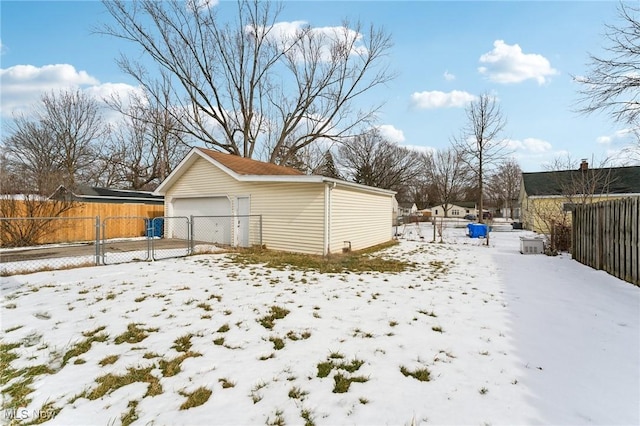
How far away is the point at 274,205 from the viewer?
11406 mm

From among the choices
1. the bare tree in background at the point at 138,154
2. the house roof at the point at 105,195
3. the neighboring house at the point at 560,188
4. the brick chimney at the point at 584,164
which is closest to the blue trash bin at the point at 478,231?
the neighboring house at the point at 560,188

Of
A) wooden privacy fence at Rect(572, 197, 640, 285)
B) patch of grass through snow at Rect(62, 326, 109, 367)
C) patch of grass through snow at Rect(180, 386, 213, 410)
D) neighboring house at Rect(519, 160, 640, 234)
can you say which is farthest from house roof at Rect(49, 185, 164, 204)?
neighboring house at Rect(519, 160, 640, 234)

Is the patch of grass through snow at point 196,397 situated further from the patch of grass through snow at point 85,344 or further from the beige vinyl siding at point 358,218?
the beige vinyl siding at point 358,218

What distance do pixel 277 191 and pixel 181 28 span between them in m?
15.9

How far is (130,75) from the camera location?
1944 cm

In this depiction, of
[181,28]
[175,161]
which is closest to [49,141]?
[175,161]

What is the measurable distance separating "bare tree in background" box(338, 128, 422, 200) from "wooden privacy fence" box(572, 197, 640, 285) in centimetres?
2478

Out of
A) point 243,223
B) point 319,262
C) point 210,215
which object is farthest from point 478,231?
point 210,215

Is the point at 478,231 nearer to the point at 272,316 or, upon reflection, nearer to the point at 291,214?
the point at 291,214

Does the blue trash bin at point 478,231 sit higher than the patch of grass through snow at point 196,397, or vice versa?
the blue trash bin at point 478,231

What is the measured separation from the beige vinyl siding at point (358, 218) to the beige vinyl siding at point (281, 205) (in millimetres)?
652

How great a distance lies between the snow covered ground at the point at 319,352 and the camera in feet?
7.86

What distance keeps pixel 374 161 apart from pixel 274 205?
24.9 m

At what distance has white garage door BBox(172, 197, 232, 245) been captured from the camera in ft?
41.9
